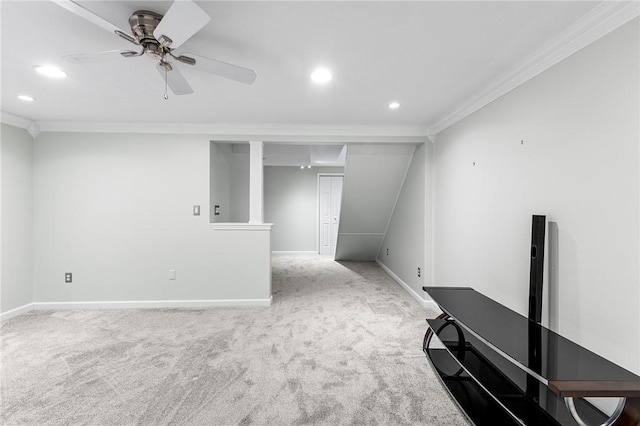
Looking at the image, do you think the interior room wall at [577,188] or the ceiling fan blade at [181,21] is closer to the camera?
the ceiling fan blade at [181,21]

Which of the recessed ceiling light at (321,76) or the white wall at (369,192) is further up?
the recessed ceiling light at (321,76)

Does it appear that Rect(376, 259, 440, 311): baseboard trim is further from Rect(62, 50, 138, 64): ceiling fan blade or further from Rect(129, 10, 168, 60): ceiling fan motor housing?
Rect(62, 50, 138, 64): ceiling fan blade

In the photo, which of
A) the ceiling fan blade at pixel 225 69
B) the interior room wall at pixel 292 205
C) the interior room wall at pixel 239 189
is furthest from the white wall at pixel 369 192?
the ceiling fan blade at pixel 225 69

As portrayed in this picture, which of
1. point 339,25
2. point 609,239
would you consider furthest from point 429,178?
point 339,25

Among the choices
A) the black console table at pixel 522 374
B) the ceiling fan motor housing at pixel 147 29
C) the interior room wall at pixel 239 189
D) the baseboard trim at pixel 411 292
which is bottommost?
the baseboard trim at pixel 411 292

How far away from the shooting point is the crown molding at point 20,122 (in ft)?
9.86

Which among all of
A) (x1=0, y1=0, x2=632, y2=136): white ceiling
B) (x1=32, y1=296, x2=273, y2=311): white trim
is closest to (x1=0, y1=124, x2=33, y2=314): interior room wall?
(x1=32, y1=296, x2=273, y2=311): white trim

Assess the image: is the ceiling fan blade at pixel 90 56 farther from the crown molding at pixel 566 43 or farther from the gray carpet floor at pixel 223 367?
the crown molding at pixel 566 43

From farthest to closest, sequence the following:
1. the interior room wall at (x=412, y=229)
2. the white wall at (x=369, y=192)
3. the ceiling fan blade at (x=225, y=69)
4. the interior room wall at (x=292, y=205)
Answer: the interior room wall at (x=292, y=205) → the white wall at (x=369, y=192) → the interior room wall at (x=412, y=229) → the ceiling fan blade at (x=225, y=69)

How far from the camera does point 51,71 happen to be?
80.6 inches

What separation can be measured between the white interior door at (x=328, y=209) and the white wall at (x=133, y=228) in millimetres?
3725

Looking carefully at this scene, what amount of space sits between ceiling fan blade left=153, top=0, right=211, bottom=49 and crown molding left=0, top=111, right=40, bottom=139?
120 inches

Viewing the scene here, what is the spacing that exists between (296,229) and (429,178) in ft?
14.1

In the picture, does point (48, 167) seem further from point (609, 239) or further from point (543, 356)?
point (609, 239)
